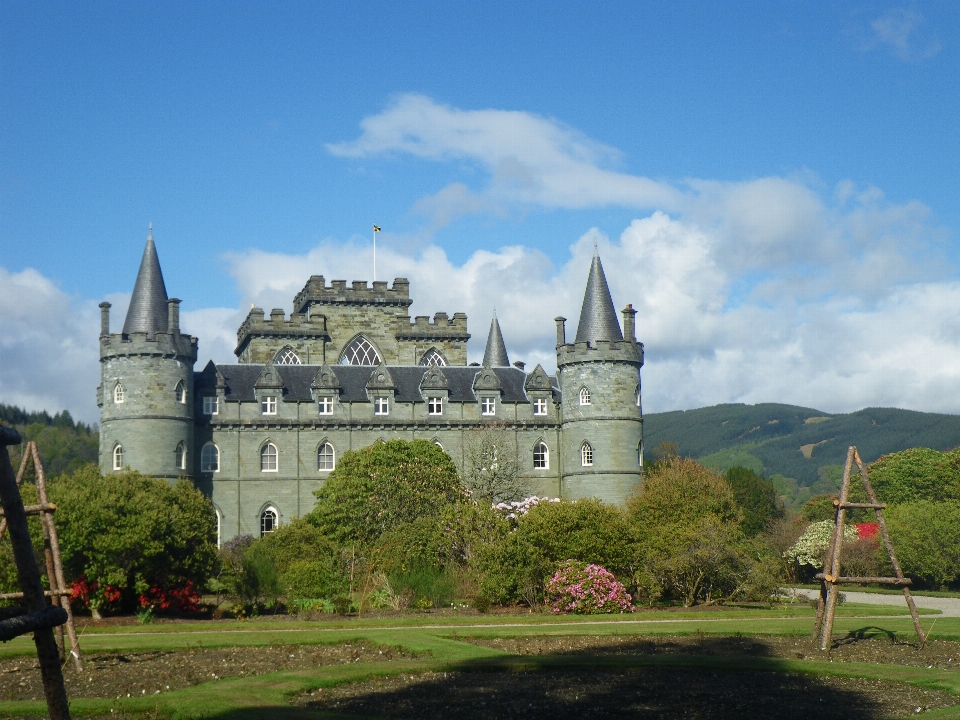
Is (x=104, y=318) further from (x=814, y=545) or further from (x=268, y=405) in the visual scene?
(x=814, y=545)

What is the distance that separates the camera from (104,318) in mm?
54188

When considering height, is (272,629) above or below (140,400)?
below

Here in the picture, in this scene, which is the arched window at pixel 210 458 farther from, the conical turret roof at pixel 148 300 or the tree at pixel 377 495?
the tree at pixel 377 495

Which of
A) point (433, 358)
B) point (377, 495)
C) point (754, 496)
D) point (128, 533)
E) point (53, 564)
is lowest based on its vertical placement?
point (53, 564)

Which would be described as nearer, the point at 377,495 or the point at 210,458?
the point at 377,495

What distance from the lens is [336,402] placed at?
186ft

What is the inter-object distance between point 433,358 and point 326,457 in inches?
446

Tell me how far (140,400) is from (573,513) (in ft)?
92.5

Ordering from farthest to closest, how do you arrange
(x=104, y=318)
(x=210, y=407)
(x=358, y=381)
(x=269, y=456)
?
(x=358, y=381) → (x=269, y=456) → (x=210, y=407) → (x=104, y=318)

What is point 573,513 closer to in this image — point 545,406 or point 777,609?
point 777,609

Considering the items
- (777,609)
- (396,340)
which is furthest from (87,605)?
(396,340)

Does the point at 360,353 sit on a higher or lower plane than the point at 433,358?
higher

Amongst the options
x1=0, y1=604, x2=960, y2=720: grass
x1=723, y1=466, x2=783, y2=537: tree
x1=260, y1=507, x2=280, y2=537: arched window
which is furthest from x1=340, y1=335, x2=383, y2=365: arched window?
x1=0, y1=604, x2=960, y2=720: grass

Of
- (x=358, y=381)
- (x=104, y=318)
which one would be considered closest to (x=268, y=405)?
(x=358, y=381)
